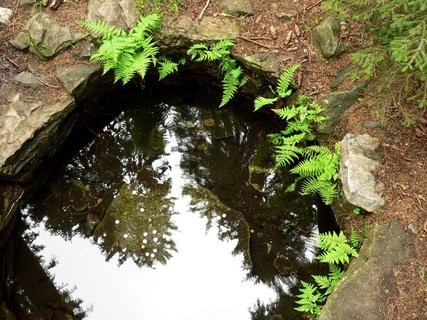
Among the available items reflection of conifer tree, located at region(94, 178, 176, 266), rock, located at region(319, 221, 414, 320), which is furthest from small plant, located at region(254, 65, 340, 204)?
reflection of conifer tree, located at region(94, 178, 176, 266)

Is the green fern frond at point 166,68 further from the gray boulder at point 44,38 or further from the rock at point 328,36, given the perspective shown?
the rock at point 328,36

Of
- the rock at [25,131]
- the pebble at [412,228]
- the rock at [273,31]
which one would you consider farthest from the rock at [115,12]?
the pebble at [412,228]

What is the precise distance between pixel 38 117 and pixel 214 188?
2.97m

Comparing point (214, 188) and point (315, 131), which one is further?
point (214, 188)

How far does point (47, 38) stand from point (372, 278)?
224 inches

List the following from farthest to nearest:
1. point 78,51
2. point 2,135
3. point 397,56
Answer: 1. point 78,51
2. point 2,135
3. point 397,56

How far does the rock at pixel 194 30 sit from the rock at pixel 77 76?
113 cm

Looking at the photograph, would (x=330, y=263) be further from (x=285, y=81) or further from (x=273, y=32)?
(x=273, y=32)

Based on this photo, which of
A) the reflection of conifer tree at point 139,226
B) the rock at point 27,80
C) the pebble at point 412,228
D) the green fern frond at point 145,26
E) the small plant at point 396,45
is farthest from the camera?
the reflection of conifer tree at point 139,226

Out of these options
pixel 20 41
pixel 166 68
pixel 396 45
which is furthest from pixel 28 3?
pixel 396 45

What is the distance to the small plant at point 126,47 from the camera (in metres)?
5.48

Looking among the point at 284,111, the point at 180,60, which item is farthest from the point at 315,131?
the point at 180,60

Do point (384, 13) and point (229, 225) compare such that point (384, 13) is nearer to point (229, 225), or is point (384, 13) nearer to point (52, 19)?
point (229, 225)

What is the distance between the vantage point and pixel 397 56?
3791 millimetres
